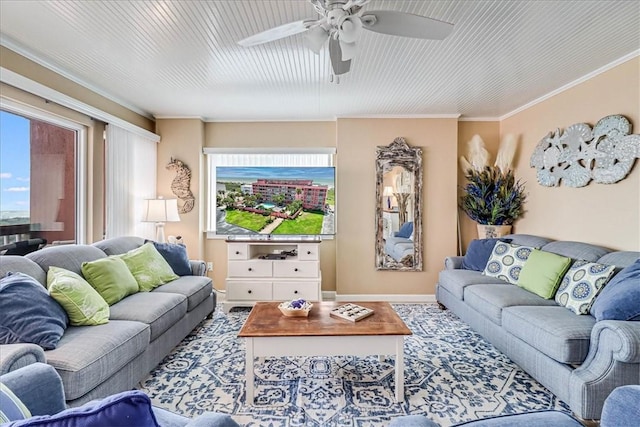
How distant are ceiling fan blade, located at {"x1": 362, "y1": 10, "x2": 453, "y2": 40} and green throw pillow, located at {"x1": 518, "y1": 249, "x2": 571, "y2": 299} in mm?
2136

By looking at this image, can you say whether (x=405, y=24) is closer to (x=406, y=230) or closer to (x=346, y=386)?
(x=346, y=386)

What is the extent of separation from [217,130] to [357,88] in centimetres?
216

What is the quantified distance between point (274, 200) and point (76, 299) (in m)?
2.42

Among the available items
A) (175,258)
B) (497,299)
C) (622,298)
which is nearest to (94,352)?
(175,258)

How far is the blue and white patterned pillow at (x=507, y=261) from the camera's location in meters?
3.19

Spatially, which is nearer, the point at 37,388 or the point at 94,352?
the point at 37,388

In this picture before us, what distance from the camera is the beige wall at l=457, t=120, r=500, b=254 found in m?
4.46

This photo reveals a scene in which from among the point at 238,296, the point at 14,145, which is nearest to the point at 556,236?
the point at 238,296

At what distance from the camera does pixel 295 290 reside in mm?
3873

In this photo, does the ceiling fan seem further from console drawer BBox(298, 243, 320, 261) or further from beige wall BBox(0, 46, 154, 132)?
console drawer BBox(298, 243, 320, 261)

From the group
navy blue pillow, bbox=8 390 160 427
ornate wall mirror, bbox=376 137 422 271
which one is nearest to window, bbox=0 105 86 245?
navy blue pillow, bbox=8 390 160 427

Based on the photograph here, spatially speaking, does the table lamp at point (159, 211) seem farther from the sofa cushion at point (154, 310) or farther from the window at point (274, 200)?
the sofa cushion at point (154, 310)

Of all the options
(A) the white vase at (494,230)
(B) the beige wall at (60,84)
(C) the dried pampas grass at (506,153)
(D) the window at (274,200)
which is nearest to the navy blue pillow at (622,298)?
(A) the white vase at (494,230)

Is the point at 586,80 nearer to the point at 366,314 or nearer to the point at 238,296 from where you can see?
the point at 366,314
